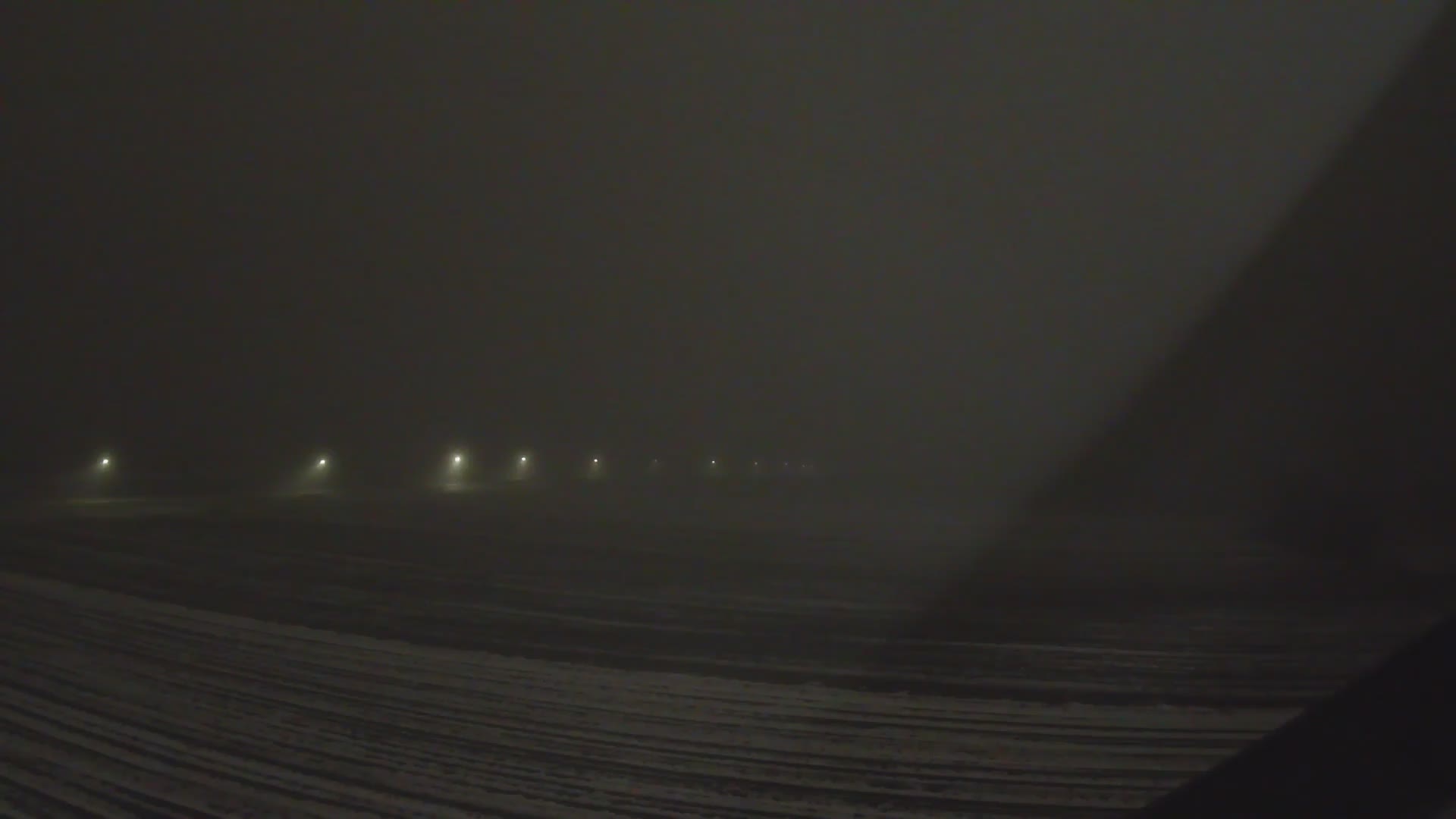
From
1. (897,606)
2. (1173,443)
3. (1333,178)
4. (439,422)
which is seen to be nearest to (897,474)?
(1173,443)

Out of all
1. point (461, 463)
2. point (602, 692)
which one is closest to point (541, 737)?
point (602, 692)

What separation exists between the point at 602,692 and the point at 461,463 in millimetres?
37173

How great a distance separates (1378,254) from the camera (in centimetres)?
2089

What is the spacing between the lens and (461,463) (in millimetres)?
40156

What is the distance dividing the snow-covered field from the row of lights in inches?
759

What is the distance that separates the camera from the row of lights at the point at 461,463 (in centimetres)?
2573

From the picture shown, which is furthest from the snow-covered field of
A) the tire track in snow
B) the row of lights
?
the row of lights

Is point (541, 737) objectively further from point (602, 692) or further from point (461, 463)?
point (461, 463)

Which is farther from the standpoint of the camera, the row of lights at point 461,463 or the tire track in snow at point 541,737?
the row of lights at point 461,463

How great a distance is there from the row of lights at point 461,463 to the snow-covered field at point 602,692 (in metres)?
19.3

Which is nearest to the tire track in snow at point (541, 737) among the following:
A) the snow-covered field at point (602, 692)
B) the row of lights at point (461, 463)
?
the snow-covered field at point (602, 692)

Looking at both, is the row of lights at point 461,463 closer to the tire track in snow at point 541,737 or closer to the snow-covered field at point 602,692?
the snow-covered field at point 602,692

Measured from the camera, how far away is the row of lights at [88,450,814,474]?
25730mm

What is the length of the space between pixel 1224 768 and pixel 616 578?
6965mm
